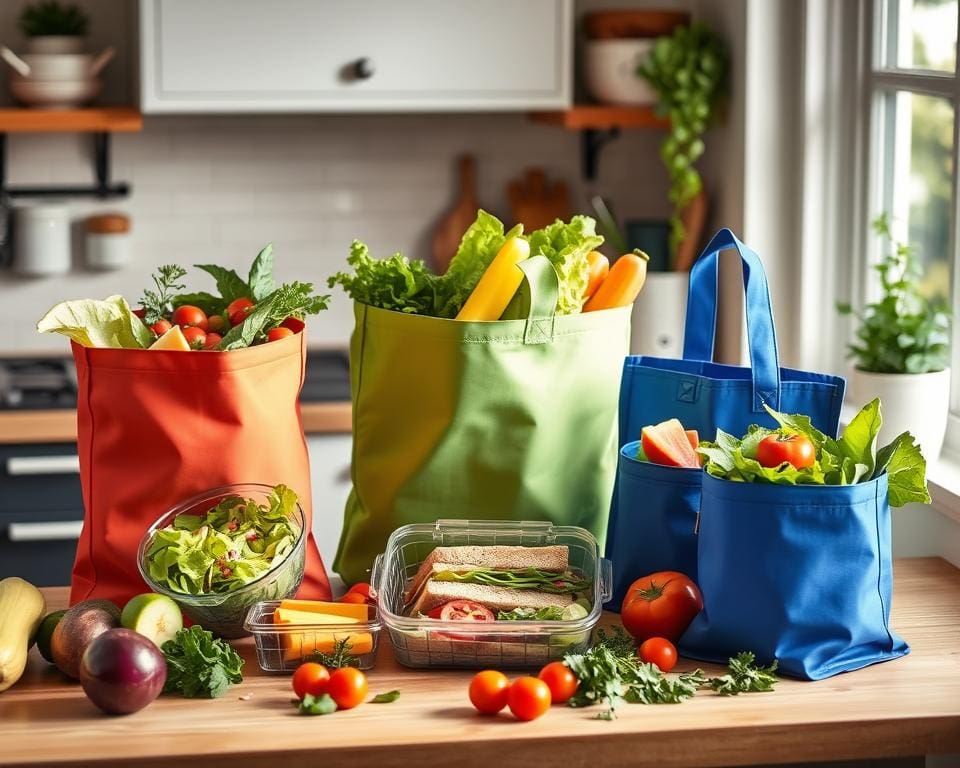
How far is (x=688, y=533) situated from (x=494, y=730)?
14.5 inches

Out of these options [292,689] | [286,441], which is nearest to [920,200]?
[286,441]

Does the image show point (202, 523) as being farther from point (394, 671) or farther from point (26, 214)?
point (26, 214)

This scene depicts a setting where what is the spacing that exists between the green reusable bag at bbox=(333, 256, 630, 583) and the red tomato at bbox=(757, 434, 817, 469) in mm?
284

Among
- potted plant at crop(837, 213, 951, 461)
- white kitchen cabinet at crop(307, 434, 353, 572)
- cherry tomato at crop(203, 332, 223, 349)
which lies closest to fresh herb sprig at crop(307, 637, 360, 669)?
cherry tomato at crop(203, 332, 223, 349)

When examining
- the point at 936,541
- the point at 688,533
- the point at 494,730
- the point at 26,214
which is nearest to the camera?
the point at 494,730

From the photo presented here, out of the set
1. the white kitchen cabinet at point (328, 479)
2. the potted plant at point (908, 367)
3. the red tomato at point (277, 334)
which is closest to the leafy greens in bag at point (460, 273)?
the red tomato at point (277, 334)

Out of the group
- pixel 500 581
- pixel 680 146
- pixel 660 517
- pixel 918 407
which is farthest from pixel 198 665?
pixel 680 146

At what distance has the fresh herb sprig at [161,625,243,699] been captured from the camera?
4.13ft

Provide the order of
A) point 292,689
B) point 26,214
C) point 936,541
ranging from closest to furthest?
1. point 292,689
2. point 936,541
3. point 26,214

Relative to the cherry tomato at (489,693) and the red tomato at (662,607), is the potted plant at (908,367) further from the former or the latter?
the cherry tomato at (489,693)

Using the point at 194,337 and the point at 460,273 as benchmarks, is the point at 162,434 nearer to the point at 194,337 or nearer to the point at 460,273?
the point at 194,337

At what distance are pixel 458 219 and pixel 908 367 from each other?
1519 mm

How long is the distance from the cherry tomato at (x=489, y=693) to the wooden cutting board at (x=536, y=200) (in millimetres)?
2262

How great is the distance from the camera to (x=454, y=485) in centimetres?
151
